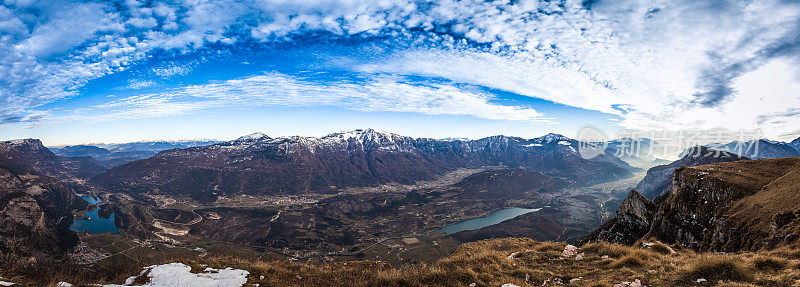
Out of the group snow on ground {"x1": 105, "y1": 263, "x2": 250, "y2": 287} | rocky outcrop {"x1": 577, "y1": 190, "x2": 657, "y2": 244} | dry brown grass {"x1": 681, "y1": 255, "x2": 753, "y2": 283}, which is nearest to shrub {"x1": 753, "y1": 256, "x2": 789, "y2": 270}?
dry brown grass {"x1": 681, "y1": 255, "x2": 753, "y2": 283}

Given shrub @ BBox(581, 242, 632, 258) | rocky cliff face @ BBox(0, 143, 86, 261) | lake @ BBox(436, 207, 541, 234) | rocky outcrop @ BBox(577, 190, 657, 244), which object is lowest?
lake @ BBox(436, 207, 541, 234)

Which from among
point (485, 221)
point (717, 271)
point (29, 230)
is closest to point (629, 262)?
point (717, 271)

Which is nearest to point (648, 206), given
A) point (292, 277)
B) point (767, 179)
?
point (767, 179)

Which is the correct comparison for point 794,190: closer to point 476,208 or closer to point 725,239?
point 725,239

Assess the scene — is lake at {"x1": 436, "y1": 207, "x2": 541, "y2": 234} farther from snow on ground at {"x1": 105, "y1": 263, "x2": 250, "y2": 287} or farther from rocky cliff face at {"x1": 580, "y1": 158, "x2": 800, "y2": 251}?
snow on ground at {"x1": 105, "y1": 263, "x2": 250, "y2": 287}

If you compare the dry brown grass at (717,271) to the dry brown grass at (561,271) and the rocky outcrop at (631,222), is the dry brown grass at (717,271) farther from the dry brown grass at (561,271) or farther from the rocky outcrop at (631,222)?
the rocky outcrop at (631,222)

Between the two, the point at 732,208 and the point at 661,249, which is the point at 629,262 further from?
the point at 732,208

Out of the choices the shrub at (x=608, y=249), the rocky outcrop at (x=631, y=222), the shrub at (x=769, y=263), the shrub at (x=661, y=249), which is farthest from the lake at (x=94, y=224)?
the shrub at (x=769, y=263)
